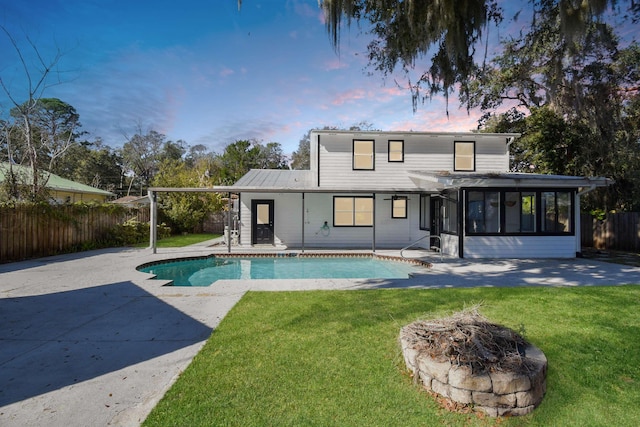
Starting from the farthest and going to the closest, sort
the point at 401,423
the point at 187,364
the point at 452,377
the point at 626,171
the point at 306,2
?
the point at 626,171
the point at 306,2
the point at 187,364
the point at 452,377
the point at 401,423

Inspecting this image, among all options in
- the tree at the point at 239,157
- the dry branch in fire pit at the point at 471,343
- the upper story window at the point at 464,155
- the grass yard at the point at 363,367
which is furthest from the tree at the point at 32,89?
the tree at the point at 239,157

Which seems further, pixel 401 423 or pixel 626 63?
pixel 626 63

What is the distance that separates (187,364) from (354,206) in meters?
10.9

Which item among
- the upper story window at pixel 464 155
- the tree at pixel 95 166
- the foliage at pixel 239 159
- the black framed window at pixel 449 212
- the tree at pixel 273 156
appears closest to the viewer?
the black framed window at pixel 449 212

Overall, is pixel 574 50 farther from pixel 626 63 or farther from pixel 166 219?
pixel 166 219

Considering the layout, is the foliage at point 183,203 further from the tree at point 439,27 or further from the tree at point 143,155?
the tree at point 143,155

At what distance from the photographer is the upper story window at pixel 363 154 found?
43.7 ft

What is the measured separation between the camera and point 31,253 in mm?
9914

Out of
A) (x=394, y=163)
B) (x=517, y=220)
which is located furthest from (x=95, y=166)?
(x=517, y=220)

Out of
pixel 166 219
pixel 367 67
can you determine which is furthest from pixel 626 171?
pixel 166 219

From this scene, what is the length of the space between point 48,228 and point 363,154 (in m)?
11.6

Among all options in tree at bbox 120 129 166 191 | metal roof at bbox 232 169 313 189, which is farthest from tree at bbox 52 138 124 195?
metal roof at bbox 232 169 313 189

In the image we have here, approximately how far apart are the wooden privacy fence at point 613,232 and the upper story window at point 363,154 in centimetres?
945

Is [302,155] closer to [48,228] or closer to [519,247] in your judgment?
[48,228]
